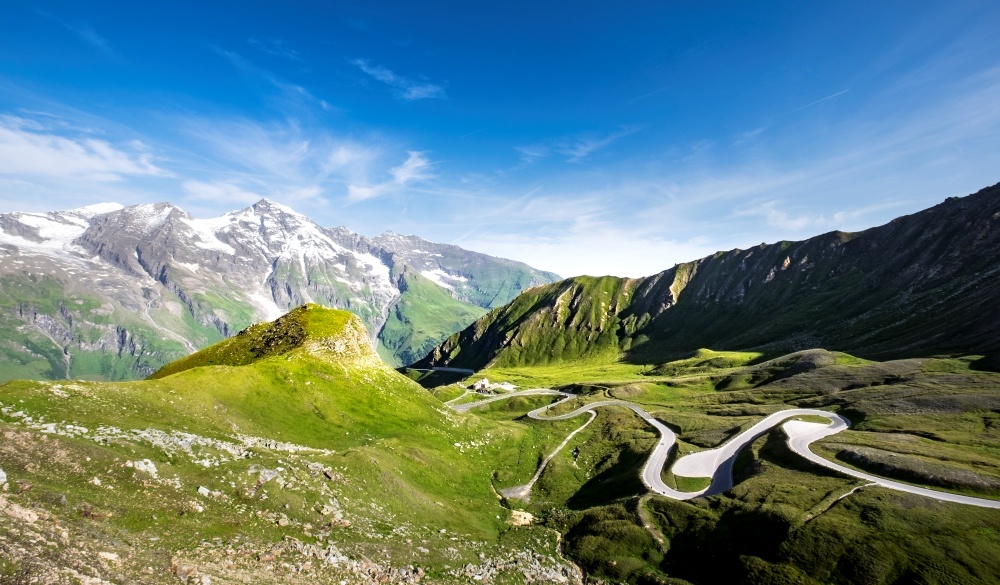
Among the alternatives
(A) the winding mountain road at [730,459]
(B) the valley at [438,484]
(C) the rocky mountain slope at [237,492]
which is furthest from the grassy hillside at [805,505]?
(C) the rocky mountain slope at [237,492]

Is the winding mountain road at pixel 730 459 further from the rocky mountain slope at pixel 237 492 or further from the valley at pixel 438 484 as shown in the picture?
the rocky mountain slope at pixel 237 492

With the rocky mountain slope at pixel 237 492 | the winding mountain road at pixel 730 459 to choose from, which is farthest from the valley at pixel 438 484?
the winding mountain road at pixel 730 459

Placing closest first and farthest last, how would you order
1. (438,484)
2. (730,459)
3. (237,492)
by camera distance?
(237,492) < (438,484) < (730,459)

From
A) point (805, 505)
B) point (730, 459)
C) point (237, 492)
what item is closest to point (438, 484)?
point (237, 492)

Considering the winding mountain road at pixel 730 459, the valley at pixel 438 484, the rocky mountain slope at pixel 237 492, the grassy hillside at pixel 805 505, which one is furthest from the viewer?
the winding mountain road at pixel 730 459

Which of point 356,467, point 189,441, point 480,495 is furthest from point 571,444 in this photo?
point 189,441

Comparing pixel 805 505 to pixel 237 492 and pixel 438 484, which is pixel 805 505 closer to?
pixel 438 484

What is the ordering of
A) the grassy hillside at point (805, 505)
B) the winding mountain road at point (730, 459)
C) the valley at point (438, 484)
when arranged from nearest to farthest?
1. the valley at point (438, 484)
2. the grassy hillside at point (805, 505)
3. the winding mountain road at point (730, 459)

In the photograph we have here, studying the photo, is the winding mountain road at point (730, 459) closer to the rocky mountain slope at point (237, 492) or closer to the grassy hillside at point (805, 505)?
the grassy hillside at point (805, 505)

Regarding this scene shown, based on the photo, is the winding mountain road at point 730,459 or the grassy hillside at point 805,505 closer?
the grassy hillside at point 805,505

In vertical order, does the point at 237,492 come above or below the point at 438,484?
above

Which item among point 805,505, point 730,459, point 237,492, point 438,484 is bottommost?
point 730,459

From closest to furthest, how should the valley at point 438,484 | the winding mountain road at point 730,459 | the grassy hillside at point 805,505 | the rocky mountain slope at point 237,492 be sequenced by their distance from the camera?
the rocky mountain slope at point 237,492 → the valley at point 438,484 → the grassy hillside at point 805,505 → the winding mountain road at point 730,459

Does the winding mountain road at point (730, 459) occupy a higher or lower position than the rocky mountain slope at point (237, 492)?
lower
